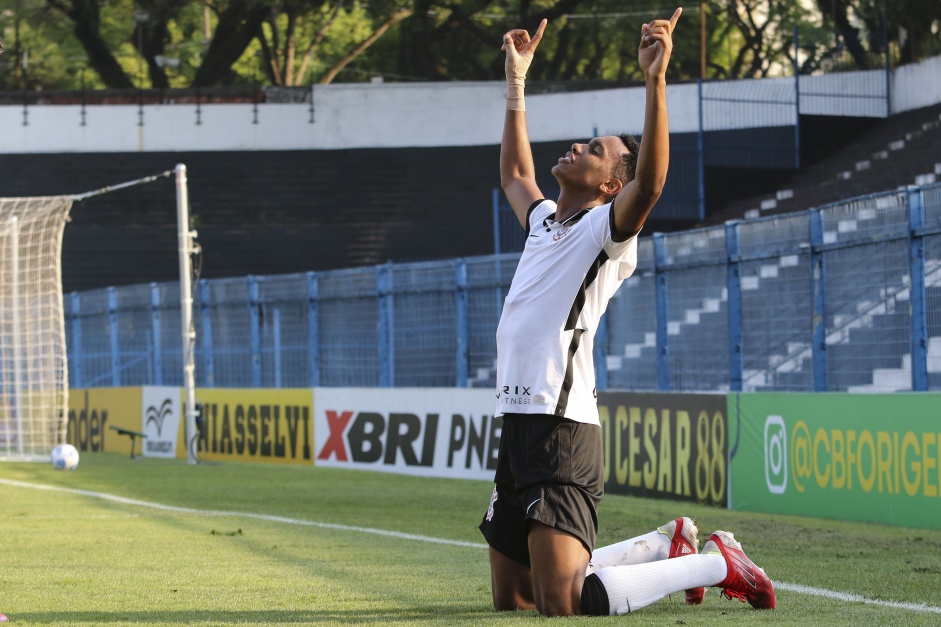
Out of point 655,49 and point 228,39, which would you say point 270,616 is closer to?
point 655,49

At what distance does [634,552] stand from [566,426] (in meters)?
0.77

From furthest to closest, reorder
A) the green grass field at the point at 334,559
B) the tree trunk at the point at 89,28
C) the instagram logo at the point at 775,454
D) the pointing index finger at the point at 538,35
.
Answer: the tree trunk at the point at 89,28, the instagram logo at the point at 775,454, the green grass field at the point at 334,559, the pointing index finger at the point at 538,35

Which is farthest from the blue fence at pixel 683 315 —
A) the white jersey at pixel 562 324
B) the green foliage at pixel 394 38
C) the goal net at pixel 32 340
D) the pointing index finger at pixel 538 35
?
the green foliage at pixel 394 38

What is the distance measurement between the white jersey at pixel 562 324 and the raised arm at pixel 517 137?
61cm

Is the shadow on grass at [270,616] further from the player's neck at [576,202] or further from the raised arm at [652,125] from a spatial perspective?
the raised arm at [652,125]

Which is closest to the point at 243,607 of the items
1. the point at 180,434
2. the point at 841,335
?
the point at 841,335

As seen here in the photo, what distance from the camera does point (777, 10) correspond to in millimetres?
43625

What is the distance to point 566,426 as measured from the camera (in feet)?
19.7

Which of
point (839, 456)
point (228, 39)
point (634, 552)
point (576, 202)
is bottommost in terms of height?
point (839, 456)

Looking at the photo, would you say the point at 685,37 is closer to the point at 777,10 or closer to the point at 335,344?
the point at 777,10

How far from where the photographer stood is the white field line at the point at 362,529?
682 centimetres

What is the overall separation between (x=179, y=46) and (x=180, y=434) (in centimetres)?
3063

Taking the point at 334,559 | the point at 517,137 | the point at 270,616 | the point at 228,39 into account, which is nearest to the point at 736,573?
the point at 270,616

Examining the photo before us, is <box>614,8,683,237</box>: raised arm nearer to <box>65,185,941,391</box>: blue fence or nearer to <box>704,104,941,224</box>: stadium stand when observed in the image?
<box>65,185,941,391</box>: blue fence
